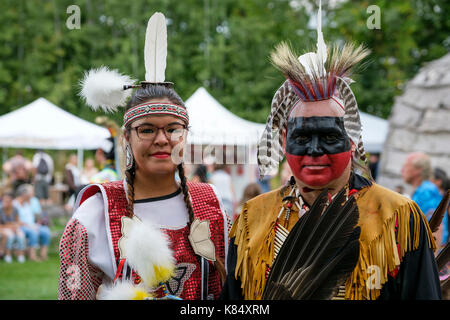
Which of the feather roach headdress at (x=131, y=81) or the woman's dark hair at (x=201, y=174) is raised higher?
the feather roach headdress at (x=131, y=81)

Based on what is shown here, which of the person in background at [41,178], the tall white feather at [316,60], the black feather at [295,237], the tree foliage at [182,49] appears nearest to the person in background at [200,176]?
the tall white feather at [316,60]

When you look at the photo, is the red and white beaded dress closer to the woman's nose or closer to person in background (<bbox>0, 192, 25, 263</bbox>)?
the woman's nose

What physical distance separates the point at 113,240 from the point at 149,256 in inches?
14.9

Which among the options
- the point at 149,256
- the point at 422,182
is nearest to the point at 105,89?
the point at 149,256

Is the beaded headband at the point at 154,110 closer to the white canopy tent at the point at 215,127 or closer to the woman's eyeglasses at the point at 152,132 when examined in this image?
the woman's eyeglasses at the point at 152,132

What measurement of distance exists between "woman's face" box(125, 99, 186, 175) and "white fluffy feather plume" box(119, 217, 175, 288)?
387mm

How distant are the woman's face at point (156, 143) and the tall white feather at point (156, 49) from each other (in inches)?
9.6

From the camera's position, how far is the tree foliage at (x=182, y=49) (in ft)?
49.6

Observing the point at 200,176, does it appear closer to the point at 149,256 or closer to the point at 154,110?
the point at 154,110

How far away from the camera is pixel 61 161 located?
69.6ft

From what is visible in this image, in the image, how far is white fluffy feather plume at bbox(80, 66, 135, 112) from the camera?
2.76 m

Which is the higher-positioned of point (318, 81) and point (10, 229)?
point (318, 81)

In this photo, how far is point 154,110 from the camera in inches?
99.7
